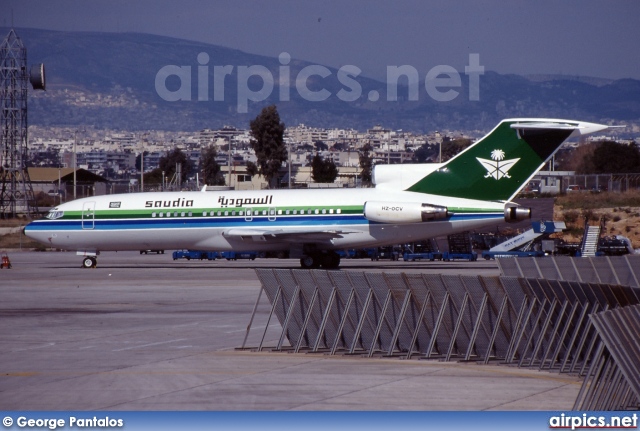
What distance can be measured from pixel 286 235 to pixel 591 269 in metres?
23.5

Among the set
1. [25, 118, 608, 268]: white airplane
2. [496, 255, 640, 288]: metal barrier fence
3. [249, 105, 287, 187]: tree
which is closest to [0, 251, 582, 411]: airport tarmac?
[496, 255, 640, 288]: metal barrier fence

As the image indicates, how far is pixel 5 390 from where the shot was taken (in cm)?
1481

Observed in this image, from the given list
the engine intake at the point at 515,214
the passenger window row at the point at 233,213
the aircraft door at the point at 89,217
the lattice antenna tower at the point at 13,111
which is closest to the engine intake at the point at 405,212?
the passenger window row at the point at 233,213

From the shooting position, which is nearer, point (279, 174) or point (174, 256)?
point (174, 256)

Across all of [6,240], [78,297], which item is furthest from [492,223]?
[6,240]

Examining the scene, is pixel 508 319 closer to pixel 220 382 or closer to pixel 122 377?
pixel 220 382

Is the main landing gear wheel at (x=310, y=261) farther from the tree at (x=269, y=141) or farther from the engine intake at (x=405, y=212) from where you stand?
the tree at (x=269, y=141)

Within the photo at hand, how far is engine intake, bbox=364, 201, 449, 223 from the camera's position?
42875mm

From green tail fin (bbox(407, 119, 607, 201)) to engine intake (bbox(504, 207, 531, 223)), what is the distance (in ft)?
5.14

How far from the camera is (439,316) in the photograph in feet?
58.5

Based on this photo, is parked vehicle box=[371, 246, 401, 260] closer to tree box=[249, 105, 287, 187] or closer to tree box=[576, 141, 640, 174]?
tree box=[249, 105, 287, 187]

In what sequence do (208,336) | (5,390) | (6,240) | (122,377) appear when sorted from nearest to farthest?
(5,390)
(122,377)
(208,336)
(6,240)

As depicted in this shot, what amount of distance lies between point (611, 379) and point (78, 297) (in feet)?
75.3

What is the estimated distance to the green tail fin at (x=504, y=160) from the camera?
43.8 meters
